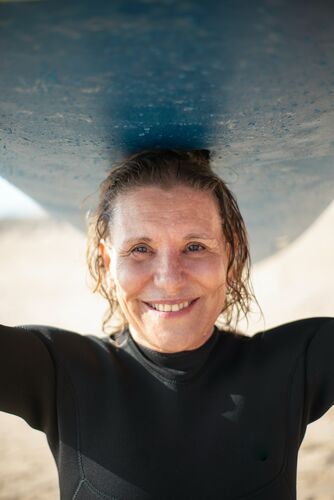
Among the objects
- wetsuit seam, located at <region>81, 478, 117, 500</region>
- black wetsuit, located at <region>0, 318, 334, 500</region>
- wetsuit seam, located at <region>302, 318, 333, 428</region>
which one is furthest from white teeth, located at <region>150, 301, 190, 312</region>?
wetsuit seam, located at <region>81, 478, 117, 500</region>

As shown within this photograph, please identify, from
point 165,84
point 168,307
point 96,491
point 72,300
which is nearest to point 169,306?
point 168,307

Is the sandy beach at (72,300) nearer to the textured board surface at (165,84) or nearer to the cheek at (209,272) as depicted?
the cheek at (209,272)

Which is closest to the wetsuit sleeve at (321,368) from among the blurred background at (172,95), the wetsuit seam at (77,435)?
the blurred background at (172,95)

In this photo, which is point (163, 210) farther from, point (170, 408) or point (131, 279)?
point (170, 408)

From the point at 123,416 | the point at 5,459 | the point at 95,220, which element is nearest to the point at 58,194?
the point at 95,220

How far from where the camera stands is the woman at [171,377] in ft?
4.41

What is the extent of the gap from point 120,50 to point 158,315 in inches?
29.5

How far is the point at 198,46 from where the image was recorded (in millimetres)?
877

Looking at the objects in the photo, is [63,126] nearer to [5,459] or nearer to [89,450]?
[89,450]

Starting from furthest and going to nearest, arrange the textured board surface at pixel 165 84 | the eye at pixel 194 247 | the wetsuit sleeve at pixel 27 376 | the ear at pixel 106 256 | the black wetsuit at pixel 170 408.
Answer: the ear at pixel 106 256 < the eye at pixel 194 247 < the black wetsuit at pixel 170 408 < the wetsuit sleeve at pixel 27 376 < the textured board surface at pixel 165 84

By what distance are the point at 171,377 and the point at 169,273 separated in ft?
0.98

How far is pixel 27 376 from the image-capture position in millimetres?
1258

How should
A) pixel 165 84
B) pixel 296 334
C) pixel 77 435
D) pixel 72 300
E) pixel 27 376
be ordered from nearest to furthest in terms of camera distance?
pixel 165 84 → pixel 27 376 → pixel 77 435 → pixel 296 334 → pixel 72 300

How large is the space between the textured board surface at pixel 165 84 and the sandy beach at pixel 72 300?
0.79 meters
